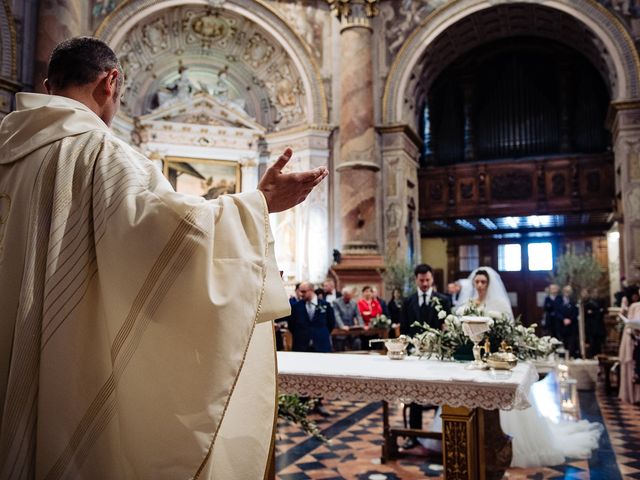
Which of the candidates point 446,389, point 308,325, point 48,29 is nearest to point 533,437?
point 446,389

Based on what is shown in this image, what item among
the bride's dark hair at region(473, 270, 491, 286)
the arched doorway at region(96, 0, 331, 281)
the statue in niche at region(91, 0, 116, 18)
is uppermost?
the statue in niche at region(91, 0, 116, 18)

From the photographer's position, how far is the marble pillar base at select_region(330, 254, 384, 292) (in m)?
12.5

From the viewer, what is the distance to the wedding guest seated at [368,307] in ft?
36.1

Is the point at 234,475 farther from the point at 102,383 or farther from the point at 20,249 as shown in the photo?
the point at 20,249

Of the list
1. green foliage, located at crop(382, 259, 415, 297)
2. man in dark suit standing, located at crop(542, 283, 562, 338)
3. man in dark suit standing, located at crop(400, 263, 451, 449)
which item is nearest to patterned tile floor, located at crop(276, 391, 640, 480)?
man in dark suit standing, located at crop(400, 263, 451, 449)

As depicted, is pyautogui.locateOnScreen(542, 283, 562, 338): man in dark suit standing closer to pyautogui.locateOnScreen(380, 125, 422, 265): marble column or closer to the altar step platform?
pyautogui.locateOnScreen(380, 125, 422, 265): marble column

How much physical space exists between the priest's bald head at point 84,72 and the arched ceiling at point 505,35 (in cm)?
1269

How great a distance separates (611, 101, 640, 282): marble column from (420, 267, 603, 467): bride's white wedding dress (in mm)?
6743

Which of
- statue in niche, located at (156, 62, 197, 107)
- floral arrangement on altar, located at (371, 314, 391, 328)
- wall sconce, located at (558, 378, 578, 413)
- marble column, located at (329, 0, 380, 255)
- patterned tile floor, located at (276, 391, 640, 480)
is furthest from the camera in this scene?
statue in niche, located at (156, 62, 197, 107)

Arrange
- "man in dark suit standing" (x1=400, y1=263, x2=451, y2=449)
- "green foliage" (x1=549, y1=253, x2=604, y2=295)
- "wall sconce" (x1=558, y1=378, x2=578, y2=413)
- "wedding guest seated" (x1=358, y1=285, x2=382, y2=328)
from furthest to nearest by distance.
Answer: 1. "green foliage" (x1=549, y1=253, x2=604, y2=295)
2. "wedding guest seated" (x1=358, y1=285, x2=382, y2=328)
3. "wall sconce" (x1=558, y1=378, x2=578, y2=413)
4. "man in dark suit standing" (x1=400, y1=263, x2=451, y2=449)

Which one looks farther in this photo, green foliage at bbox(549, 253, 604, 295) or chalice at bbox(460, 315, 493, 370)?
green foliage at bbox(549, 253, 604, 295)

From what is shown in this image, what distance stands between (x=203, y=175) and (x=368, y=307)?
545 centimetres

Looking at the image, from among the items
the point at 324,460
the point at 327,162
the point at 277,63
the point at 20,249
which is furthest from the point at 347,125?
the point at 20,249

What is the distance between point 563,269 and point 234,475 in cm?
1232
